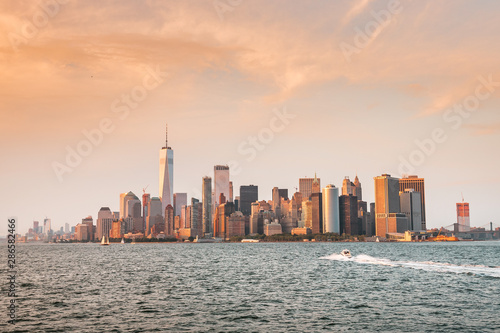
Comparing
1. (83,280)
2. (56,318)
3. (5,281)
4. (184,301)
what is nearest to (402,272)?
(184,301)

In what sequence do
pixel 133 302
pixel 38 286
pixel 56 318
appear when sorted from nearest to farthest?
pixel 56 318, pixel 133 302, pixel 38 286

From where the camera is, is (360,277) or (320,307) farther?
(360,277)

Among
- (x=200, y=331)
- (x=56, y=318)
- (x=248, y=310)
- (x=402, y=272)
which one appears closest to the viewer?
(x=200, y=331)

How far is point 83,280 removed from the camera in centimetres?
9419

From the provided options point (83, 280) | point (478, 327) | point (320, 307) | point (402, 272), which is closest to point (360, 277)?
point (402, 272)

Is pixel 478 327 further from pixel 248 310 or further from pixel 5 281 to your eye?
Answer: pixel 5 281

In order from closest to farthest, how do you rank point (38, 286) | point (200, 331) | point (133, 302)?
1. point (200, 331)
2. point (133, 302)
3. point (38, 286)

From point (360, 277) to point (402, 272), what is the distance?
13.5 metres

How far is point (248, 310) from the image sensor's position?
57750mm

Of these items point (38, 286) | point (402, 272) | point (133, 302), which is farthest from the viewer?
point (402, 272)

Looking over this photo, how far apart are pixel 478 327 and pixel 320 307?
720 inches

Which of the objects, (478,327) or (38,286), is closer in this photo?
(478,327)

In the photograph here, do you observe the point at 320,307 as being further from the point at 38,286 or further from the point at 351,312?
the point at 38,286

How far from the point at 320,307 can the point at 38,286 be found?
51334mm
